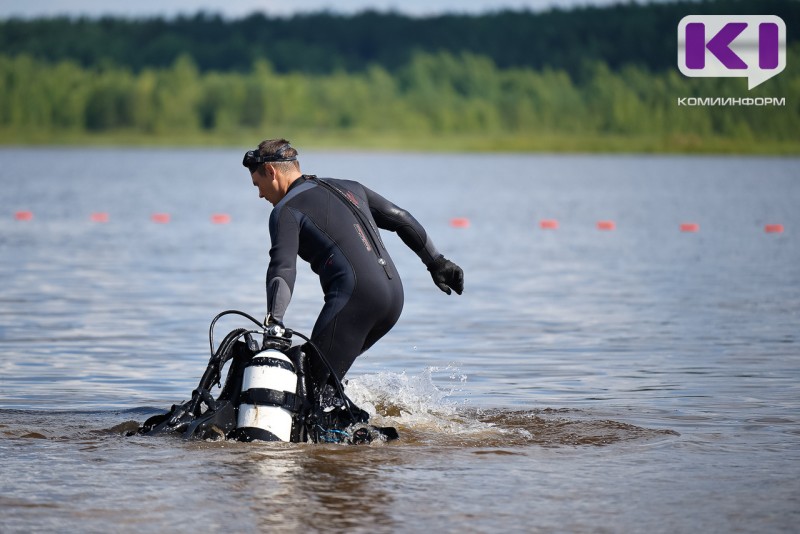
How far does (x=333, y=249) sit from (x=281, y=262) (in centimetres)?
45

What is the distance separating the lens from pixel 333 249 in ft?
30.6

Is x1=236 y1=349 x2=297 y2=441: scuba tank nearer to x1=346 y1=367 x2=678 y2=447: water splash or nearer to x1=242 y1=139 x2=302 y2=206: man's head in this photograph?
x1=346 y1=367 x2=678 y2=447: water splash

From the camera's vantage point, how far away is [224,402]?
9172 millimetres

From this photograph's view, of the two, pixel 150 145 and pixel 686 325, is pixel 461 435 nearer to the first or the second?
pixel 686 325

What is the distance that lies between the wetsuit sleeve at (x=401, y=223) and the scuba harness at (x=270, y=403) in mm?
1089

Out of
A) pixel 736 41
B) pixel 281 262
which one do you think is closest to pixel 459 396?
pixel 281 262

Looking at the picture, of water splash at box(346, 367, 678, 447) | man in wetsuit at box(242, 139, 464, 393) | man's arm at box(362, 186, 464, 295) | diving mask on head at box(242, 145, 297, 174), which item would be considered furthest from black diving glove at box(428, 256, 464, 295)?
diving mask on head at box(242, 145, 297, 174)

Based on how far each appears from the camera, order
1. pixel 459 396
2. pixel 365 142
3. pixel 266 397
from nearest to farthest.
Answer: pixel 266 397
pixel 459 396
pixel 365 142

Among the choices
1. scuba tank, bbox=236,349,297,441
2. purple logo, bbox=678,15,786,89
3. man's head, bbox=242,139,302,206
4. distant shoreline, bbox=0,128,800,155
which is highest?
distant shoreline, bbox=0,128,800,155

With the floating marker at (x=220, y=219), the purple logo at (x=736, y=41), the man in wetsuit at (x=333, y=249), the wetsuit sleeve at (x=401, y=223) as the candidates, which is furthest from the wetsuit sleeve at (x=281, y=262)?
the purple logo at (x=736, y=41)

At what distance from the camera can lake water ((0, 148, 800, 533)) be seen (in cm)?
761

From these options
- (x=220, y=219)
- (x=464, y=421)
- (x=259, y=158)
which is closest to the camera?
(x=259, y=158)

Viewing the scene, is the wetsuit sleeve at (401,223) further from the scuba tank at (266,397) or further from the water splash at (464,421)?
the scuba tank at (266,397)

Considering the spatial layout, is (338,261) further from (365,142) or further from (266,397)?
(365,142)
